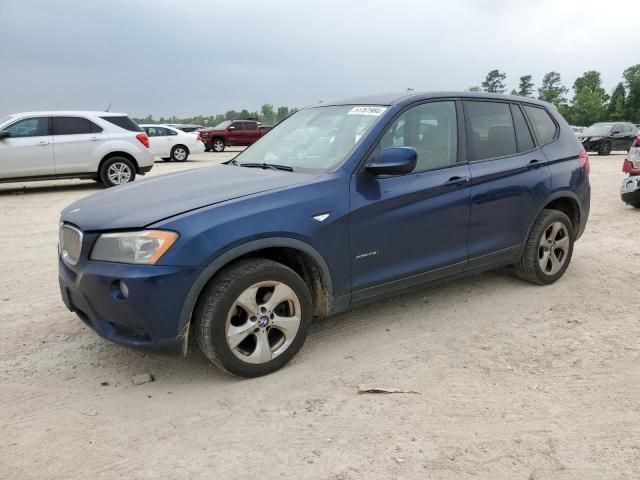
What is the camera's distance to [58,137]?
1111 centimetres

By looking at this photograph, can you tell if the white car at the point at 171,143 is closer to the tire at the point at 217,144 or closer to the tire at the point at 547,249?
the tire at the point at 217,144

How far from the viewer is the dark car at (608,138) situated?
23547mm

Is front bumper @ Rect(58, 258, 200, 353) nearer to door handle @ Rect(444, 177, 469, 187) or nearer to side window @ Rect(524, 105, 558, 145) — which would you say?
door handle @ Rect(444, 177, 469, 187)

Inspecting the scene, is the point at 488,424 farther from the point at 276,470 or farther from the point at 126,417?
the point at 126,417

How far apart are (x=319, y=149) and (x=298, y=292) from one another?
1147 millimetres

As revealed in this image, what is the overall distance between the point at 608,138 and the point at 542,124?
21.7m

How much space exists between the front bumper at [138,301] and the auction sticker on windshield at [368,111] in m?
1.77

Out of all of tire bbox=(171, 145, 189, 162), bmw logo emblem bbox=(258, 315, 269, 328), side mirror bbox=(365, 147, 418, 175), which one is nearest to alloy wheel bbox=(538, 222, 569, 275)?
side mirror bbox=(365, 147, 418, 175)

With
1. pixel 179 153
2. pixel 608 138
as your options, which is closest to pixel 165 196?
pixel 179 153

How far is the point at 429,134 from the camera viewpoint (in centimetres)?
402

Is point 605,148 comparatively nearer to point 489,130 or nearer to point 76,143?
point 76,143

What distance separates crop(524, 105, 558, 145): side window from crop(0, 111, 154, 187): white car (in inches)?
362

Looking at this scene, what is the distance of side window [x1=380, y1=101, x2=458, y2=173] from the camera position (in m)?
3.83

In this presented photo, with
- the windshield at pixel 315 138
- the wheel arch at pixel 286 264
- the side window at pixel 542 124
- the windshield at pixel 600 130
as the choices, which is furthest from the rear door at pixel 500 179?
the windshield at pixel 600 130
